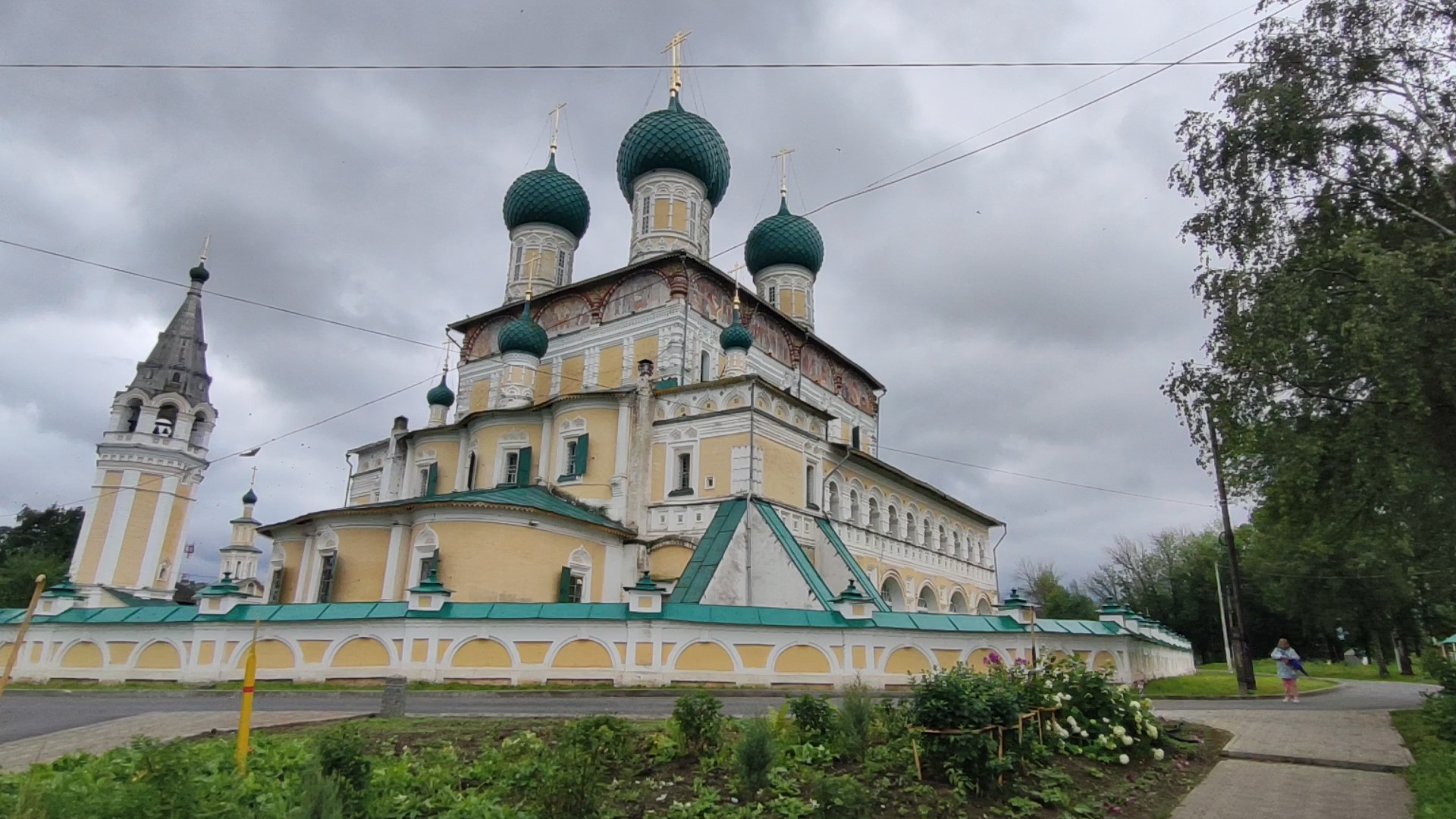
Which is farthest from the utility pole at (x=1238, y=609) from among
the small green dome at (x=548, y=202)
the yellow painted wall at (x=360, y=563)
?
the small green dome at (x=548, y=202)

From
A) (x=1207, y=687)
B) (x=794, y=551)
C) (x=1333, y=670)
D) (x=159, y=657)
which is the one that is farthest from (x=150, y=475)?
(x=1333, y=670)

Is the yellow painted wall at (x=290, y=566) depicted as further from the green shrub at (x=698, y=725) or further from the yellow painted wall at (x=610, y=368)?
the green shrub at (x=698, y=725)

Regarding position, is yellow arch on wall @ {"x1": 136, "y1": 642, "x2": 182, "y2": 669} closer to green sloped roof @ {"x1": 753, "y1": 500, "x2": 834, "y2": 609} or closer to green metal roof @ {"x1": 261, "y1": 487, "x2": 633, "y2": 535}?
green metal roof @ {"x1": 261, "y1": 487, "x2": 633, "y2": 535}

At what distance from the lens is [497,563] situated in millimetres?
18484

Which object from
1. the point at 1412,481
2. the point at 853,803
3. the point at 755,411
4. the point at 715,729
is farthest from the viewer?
Result: the point at 755,411

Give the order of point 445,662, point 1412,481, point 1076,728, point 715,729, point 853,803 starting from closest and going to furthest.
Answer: point 853,803 → point 715,729 → point 1076,728 → point 1412,481 → point 445,662

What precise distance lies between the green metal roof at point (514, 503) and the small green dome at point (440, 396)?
8419 mm

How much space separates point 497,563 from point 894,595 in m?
15.6

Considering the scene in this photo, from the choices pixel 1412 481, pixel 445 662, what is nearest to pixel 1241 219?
pixel 1412 481

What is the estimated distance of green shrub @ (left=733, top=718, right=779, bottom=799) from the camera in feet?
17.9

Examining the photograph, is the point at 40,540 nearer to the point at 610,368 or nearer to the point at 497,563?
the point at 610,368

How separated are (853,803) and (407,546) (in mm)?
16982

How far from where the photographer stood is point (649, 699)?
12.4 m

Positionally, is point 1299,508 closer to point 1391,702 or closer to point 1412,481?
point 1412,481
